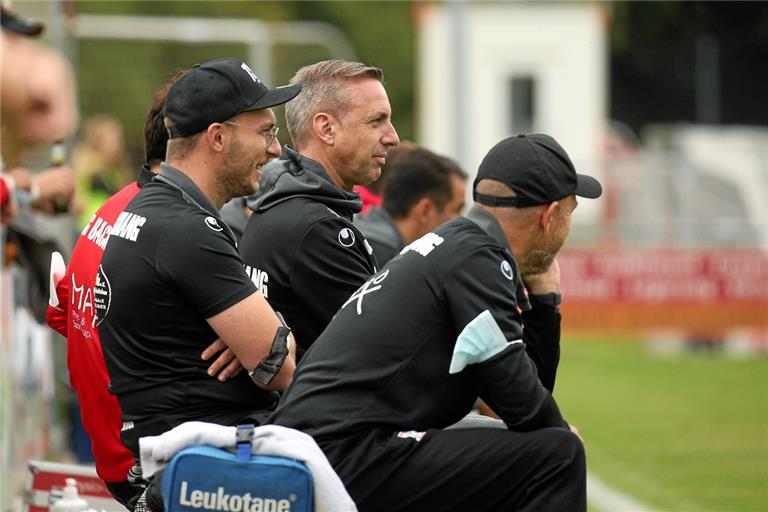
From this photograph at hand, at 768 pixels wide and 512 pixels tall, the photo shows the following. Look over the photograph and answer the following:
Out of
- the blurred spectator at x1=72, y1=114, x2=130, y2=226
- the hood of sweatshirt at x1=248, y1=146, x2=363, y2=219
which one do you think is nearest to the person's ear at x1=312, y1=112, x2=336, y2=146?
the hood of sweatshirt at x1=248, y1=146, x2=363, y2=219

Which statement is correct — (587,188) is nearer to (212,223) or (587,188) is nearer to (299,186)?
(299,186)

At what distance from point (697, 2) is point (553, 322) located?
2314cm

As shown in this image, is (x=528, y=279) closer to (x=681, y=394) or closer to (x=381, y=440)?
(x=381, y=440)

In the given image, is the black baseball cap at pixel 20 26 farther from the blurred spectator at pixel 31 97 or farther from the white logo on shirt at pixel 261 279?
the blurred spectator at pixel 31 97

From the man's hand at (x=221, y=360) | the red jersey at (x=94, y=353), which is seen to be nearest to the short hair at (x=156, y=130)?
the red jersey at (x=94, y=353)

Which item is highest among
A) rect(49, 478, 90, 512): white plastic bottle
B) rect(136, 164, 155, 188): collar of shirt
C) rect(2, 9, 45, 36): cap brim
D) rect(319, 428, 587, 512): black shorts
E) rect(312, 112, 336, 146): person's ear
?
rect(2, 9, 45, 36): cap brim

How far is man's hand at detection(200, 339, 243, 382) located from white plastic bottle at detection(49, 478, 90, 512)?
2.94 ft

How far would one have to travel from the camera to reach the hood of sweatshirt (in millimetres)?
5367

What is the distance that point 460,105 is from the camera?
50.6 feet

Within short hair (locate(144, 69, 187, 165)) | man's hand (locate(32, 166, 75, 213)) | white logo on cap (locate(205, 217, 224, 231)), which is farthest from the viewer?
man's hand (locate(32, 166, 75, 213))

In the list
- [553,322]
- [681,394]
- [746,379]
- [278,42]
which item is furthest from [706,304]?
[553,322]

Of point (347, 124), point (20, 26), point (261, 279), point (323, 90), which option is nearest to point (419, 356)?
point (261, 279)

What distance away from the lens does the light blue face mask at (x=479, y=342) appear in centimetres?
454

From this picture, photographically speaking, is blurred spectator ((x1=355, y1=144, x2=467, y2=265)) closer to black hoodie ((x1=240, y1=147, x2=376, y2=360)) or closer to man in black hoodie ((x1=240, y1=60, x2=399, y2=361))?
man in black hoodie ((x1=240, y1=60, x2=399, y2=361))
